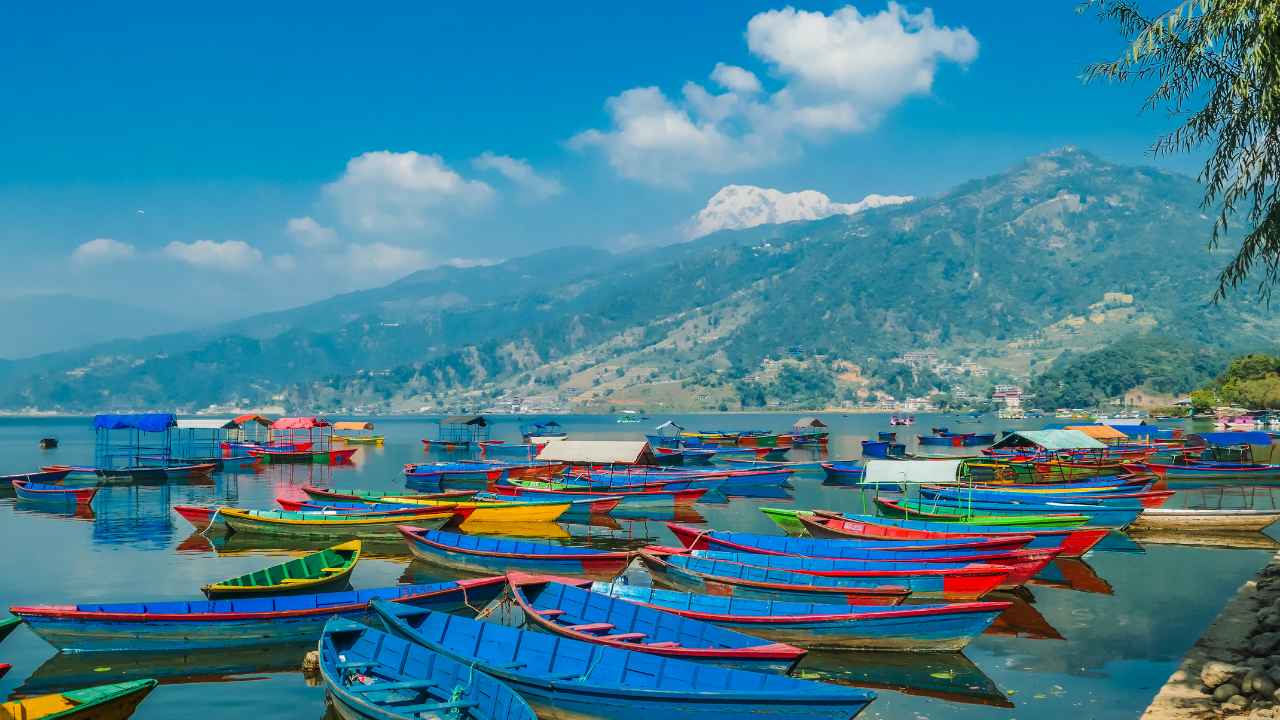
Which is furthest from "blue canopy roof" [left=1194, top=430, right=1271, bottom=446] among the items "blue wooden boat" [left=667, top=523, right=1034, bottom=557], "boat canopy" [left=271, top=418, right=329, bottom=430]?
"boat canopy" [left=271, top=418, right=329, bottom=430]

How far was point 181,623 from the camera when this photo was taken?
21.6m

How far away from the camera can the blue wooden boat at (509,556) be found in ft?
97.9

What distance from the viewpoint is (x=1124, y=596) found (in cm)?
2998

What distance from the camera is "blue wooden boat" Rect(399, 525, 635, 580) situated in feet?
97.9

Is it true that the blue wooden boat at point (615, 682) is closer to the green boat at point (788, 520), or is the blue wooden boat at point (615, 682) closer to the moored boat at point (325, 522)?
the moored boat at point (325, 522)

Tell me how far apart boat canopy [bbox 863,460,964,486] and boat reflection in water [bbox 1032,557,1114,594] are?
699 centimetres

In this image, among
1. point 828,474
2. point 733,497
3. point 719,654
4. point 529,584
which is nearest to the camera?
point 719,654

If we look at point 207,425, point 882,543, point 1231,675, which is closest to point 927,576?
point 882,543

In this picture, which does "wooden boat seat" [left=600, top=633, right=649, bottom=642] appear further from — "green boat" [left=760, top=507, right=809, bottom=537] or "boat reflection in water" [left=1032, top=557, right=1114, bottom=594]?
"green boat" [left=760, top=507, right=809, bottom=537]

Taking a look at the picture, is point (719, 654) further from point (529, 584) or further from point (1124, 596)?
point (1124, 596)

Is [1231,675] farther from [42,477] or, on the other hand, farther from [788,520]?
[42,477]

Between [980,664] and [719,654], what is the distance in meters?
8.91

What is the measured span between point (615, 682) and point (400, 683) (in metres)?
3.57

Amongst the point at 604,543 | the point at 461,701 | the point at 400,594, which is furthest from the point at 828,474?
the point at 461,701
